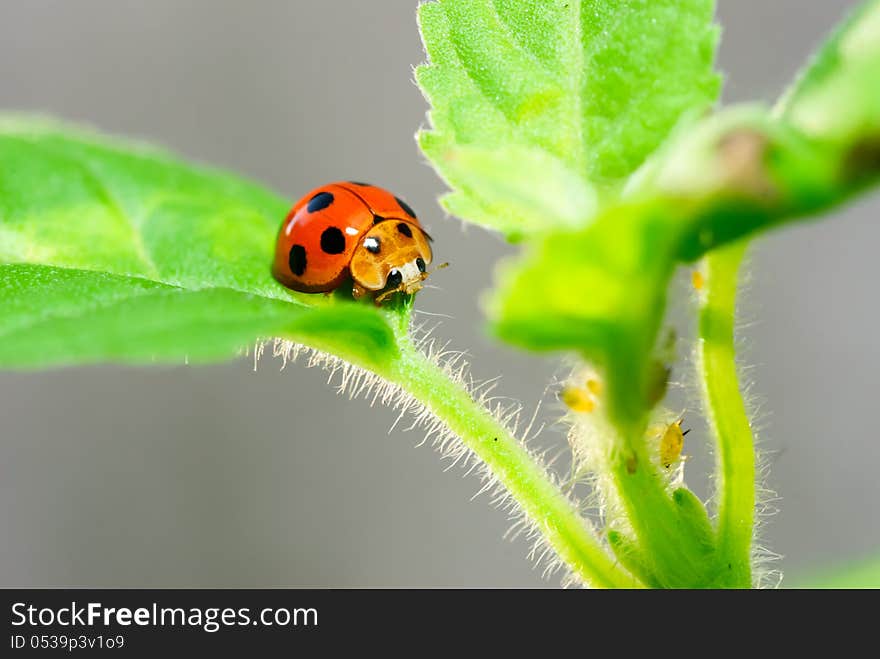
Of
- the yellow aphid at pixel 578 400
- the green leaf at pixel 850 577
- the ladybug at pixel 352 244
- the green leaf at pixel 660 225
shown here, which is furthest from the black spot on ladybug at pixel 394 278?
the green leaf at pixel 660 225

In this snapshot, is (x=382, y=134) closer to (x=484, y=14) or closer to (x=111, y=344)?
(x=484, y=14)

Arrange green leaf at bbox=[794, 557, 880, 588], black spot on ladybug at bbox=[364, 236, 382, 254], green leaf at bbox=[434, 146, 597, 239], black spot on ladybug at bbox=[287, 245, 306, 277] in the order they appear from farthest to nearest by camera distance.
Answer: black spot on ladybug at bbox=[364, 236, 382, 254]
black spot on ladybug at bbox=[287, 245, 306, 277]
green leaf at bbox=[794, 557, 880, 588]
green leaf at bbox=[434, 146, 597, 239]

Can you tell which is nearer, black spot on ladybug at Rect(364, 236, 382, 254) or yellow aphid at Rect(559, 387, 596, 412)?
yellow aphid at Rect(559, 387, 596, 412)

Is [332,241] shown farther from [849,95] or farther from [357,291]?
[849,95]

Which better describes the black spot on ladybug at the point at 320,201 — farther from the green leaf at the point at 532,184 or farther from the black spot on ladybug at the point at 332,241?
the green leaf at the point at 532,184

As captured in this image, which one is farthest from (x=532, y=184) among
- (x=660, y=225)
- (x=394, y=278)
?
(x=394, y=278)

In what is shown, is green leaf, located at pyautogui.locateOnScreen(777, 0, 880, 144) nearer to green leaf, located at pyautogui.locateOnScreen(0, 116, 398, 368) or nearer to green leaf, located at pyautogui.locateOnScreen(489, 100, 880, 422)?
green leaf, located at pyautogui.locateOnScreen(489, 100, 880, 422)

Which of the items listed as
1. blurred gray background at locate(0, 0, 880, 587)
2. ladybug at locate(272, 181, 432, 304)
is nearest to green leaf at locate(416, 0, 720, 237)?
ladybug at locate(272, 181, 432, 304)
